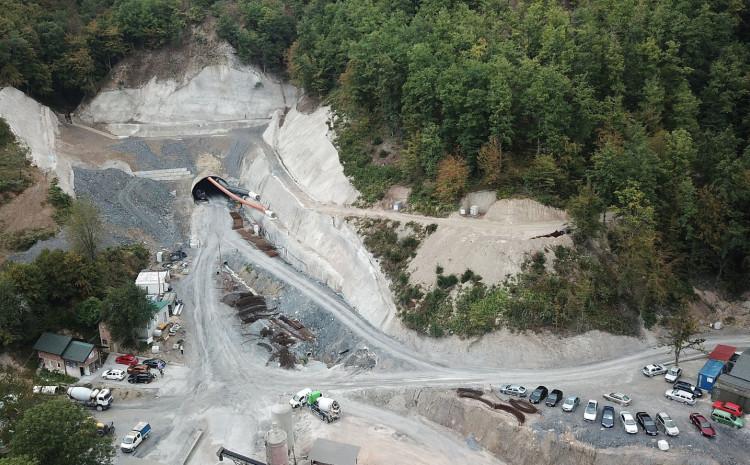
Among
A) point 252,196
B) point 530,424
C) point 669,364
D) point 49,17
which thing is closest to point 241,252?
point 252,196

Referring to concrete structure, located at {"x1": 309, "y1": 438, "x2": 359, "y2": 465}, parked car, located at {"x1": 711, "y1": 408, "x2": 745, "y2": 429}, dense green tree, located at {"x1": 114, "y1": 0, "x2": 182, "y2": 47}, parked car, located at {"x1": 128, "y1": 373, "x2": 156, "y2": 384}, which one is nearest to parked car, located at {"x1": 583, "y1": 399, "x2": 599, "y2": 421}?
parked car, located at {"x1": 711, "y1": 408, "x2": 745, "y2": 429}

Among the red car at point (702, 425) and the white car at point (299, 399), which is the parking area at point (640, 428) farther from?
the white car at point (299, 399)

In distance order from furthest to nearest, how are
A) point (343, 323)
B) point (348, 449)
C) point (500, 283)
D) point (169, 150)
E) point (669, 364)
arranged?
point (169, 150) → point (343, 323) → point (500, 283) → point (669, 364) → point (348, 449)

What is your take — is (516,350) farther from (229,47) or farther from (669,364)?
(229,47)

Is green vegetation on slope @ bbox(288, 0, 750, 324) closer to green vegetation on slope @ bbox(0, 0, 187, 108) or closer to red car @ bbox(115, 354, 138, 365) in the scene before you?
red car @ bbox(115, 354, 138, 365)

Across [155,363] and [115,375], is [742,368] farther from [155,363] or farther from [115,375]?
[115,375]

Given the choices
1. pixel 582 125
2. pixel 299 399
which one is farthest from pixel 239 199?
pixel 582 125
